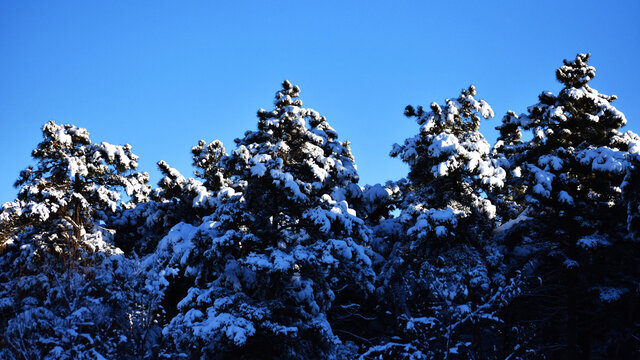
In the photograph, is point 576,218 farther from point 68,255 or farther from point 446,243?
point 68,255

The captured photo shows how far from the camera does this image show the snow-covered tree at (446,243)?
49.2 ft

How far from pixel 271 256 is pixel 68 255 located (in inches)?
363

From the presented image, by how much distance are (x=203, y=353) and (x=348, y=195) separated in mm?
11338

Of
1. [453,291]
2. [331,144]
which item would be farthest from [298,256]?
[331,144]

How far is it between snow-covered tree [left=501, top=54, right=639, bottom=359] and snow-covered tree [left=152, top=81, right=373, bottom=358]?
614 cm

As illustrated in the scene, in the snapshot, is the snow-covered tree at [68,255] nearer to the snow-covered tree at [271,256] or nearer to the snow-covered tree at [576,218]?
the snow-covered tree at [271,256]

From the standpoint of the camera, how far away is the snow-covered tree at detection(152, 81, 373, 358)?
12.9 metres

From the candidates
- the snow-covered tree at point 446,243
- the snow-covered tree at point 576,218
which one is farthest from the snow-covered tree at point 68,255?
the snow-covered tree at point 576,218

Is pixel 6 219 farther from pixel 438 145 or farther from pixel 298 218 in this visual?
pixel 438 145

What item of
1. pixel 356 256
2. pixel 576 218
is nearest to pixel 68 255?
pixel 356 256

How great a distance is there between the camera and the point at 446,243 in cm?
1706

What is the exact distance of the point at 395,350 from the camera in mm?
16766

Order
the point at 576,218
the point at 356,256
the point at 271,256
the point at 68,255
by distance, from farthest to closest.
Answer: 1. the point at 68,255
2. the point at 576,218
3. the point at 356,256
4. the point at 271,256

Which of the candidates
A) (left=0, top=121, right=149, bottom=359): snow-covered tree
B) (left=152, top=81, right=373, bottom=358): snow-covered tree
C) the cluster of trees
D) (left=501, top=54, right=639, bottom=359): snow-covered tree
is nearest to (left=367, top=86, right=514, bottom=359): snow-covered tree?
the cluster of trees
